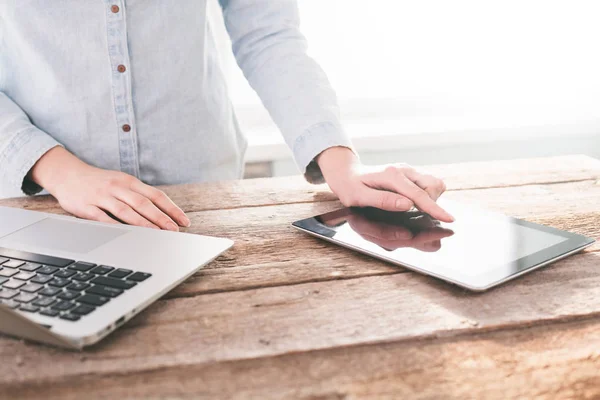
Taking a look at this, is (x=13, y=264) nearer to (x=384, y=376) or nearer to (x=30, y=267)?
(x=30, y=267)

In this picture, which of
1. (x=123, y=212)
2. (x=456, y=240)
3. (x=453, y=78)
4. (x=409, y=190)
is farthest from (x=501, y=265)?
(x=453, y=78)

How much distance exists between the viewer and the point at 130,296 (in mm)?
548

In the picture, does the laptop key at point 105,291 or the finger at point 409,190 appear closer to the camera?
the laptop key at point 105,291

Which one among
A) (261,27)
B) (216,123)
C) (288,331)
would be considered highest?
(261,27)

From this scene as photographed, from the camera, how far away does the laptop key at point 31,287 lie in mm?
549

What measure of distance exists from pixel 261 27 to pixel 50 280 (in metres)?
0.66

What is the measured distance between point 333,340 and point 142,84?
2.22 feet

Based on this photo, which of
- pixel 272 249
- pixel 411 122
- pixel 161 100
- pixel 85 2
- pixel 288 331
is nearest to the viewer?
pixel 288 331

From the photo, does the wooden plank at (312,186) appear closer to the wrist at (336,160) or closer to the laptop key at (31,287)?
the wrist at (336,160)

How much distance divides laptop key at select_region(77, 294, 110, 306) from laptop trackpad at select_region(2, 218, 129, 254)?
0.39 ft

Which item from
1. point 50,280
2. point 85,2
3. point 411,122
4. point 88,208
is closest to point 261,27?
point 85,2

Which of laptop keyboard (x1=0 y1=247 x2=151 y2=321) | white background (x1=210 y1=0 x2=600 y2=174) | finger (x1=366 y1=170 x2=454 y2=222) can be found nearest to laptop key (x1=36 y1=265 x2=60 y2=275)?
laptop keyboard (x1=0 y1=247 x2=151 y2=321)

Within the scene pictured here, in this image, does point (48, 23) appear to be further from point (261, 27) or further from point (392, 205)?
point (392, 205)

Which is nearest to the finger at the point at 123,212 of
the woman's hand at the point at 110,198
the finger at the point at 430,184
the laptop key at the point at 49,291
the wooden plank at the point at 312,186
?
the woman's hand at the point at 110,198
